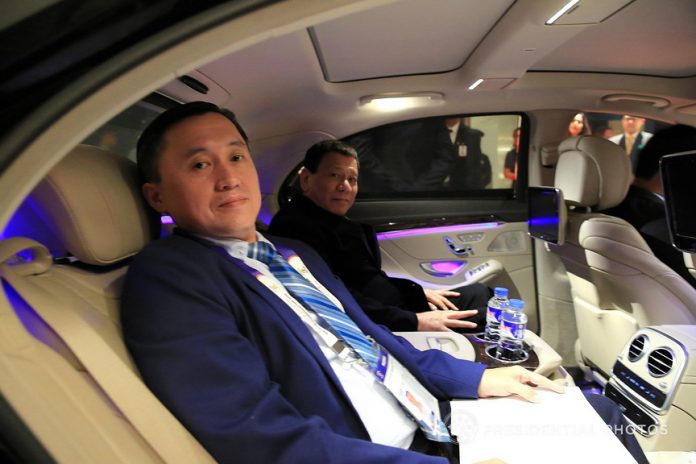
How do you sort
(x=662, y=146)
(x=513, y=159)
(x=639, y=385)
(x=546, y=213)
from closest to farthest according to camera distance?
(x=639, y=385) < (x=546, y=213) < (x=662, y=146) < (x=513, y=159)

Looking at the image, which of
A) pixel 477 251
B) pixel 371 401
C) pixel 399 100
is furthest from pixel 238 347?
pixel 477 251

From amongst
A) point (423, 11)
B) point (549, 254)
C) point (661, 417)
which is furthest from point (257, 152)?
point (661, 417)

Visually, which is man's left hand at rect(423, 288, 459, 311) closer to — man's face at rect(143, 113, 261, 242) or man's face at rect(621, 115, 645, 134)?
man's face at rect(143, 113, 261, 242)

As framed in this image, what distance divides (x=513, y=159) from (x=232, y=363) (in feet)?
10.0

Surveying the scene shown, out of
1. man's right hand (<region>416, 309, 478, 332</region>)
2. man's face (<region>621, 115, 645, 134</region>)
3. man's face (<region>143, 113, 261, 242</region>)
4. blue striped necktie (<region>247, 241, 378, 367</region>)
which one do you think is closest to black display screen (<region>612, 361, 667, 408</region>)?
man's right hand (<region>416, 309, 478, 332</region>)

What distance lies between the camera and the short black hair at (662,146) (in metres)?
2.51

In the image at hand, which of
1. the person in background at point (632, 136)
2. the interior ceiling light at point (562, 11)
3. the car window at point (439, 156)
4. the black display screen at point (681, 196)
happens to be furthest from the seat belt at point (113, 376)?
the person in background at point (632, 136)

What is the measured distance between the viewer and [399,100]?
8.47ft

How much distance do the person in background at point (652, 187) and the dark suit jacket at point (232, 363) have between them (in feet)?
7.29

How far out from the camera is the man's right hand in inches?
78.1

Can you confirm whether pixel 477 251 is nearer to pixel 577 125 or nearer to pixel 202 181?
pixel 577 125

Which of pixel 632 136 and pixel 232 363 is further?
pixel 632 136

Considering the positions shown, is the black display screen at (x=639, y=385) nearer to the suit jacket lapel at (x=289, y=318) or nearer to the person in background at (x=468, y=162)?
the suit jacket lapel at (x=289, y=318)

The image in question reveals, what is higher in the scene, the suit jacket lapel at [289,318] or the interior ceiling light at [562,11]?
the interior ceiling light at [562,11]
